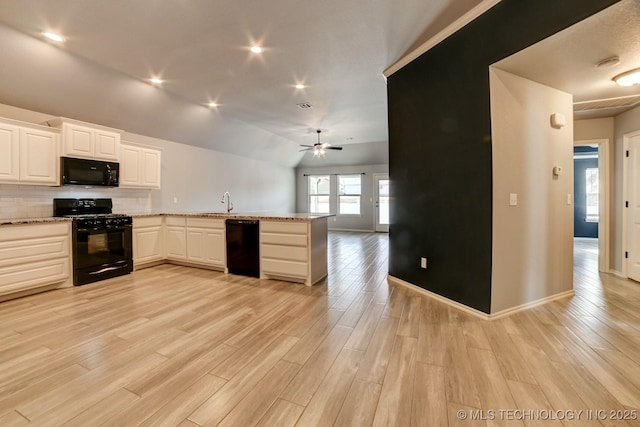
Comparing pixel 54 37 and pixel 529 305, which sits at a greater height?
pixel 54 37

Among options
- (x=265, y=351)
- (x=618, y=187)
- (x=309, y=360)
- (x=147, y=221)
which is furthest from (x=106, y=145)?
(x=618, y=187)

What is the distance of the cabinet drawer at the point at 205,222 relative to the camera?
4.22 meters

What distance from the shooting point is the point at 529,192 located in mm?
2744

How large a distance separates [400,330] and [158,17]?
3.75 metres

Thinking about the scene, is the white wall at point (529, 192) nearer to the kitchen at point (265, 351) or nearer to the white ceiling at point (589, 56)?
the white ceiling at point (589, 56)

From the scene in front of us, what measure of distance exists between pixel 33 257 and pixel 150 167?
220 cm

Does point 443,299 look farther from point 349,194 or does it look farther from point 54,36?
point 349,194

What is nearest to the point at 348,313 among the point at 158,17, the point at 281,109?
the point at 158,17

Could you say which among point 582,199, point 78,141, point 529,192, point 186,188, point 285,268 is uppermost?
point 78,141

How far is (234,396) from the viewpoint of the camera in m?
1.54

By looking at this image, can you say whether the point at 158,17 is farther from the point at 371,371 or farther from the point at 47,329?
the point at 371,371

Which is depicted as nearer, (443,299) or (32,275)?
(443,299)

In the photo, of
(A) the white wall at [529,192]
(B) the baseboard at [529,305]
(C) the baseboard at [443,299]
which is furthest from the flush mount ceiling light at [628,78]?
(C) the baseboard at [443,299]

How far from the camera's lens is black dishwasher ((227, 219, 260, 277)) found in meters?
3.90
